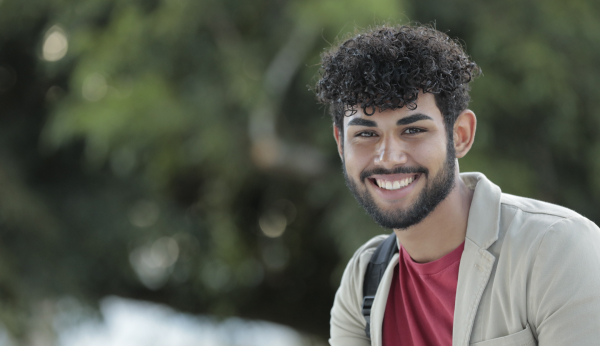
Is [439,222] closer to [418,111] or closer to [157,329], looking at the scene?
[418,111]

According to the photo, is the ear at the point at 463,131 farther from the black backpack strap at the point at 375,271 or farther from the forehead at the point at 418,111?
the black backpack strap at the point at 375,271

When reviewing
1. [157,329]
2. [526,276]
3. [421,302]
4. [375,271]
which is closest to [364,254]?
[375,271]

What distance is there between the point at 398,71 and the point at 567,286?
0.58 metres

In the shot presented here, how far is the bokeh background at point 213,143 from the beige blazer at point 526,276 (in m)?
2.17

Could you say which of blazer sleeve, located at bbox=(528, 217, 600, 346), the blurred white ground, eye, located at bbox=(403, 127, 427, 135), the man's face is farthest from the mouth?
the blurred white ground

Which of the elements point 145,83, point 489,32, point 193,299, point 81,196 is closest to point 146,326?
point 193,299

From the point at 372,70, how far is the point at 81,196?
469 cm

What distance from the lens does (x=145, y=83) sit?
12.9ft

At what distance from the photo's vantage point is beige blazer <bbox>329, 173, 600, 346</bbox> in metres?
1.14

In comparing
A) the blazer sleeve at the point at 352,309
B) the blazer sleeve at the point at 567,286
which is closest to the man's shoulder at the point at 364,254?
the blazer sleeve at the point at 352,309

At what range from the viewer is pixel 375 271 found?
1586 millimetres

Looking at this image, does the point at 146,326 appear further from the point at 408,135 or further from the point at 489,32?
the point at 408,135

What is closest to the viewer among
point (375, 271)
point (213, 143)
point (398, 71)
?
point (398, 71)

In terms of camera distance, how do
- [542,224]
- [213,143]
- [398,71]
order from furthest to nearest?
[213,143] → [398,71] → [542,224]
